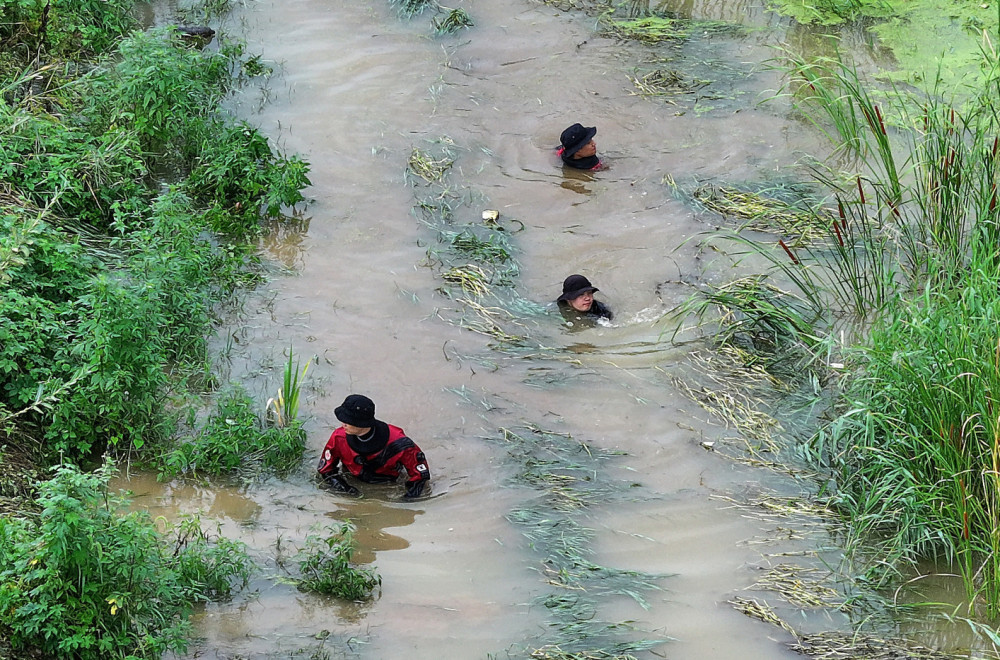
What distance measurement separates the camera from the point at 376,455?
5758 millimetres

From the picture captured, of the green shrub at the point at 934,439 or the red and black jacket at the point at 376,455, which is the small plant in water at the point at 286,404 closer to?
the red and black jacket at the point at 376,455

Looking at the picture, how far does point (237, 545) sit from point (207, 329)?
2.12 m

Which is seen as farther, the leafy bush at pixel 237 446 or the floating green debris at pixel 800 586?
the leafy bush at pixel 237 446

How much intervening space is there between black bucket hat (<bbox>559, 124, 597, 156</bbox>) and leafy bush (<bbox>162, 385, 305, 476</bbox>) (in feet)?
12.1

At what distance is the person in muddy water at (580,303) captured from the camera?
278 inches

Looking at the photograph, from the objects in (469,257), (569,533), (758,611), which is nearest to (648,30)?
(469,257)

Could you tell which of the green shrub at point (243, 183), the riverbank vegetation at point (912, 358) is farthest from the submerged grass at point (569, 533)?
the green shrub at point (243, 183)

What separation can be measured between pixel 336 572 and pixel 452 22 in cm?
681

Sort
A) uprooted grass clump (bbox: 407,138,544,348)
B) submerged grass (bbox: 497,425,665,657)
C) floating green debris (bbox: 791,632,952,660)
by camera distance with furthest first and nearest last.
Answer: uprooted grass clump (bbox: 407,138,544,348) → submerged grass (bbox: 497,425,665,657) → floating green debris (bbox: 791,632,952,660)

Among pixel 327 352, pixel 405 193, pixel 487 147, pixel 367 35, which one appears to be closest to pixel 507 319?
pixel 327 352

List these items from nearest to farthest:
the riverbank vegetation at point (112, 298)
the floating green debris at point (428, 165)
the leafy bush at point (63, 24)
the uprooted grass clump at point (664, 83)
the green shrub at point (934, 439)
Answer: the riverbank vegetation at point (112, 298) < the green shrub at point (934, 439) < the floating green debris at point (428, 165) < the leafy bush at point (63, 24) < the uprooted grass clump at point (664, 83)

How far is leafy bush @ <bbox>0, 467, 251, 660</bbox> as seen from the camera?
4.17 meters

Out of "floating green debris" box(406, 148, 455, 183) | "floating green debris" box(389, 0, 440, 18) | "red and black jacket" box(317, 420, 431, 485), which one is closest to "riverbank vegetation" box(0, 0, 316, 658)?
"red and black jacket" box(317, 420, 431, 485)

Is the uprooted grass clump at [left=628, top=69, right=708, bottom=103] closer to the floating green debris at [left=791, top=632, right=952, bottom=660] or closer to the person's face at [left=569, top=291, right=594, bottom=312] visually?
the person's face at [left=569, top=291, right=594, bottom=312]
